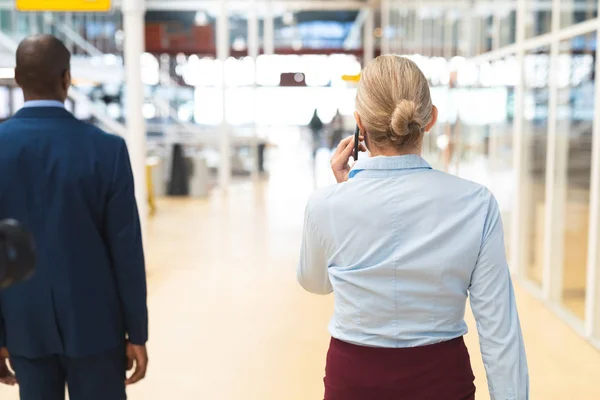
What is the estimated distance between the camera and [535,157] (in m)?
7.82

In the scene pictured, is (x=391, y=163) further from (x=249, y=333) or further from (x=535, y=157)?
(x=535, y=157)

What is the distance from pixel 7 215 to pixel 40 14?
1716 cm

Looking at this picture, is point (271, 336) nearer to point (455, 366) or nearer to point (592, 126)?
point (592, 126)

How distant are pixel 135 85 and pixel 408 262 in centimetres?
682

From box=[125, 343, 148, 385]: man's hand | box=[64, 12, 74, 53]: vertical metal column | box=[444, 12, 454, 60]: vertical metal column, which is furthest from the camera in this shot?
box=[64, 12, 74, 53]: vertical metal column

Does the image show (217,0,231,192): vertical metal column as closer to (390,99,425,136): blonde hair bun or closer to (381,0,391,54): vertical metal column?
Answer: (381,0,391,54): vertical metal column

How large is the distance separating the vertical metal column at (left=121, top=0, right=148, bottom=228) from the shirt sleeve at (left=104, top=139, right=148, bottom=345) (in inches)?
231

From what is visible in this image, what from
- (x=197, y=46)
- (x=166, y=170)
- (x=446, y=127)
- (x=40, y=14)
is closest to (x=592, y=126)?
(x=446, y=127)

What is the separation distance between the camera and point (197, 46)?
31547 mm

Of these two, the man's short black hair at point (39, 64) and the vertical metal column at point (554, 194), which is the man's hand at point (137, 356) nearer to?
the man's short black hair at point (39, 64)

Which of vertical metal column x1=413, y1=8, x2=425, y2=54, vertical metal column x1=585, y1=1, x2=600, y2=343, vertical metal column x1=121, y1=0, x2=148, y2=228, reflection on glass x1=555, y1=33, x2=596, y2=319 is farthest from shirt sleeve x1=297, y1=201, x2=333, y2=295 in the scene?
vertical metal column x1=413, y1=8, x2=425, y2=54

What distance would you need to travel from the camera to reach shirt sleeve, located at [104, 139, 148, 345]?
2223 millimetres

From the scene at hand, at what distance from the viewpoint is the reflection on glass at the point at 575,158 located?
243 inches

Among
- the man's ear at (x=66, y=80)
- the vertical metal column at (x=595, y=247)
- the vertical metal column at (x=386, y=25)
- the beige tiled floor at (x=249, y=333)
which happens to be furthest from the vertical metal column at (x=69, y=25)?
the man's ear at (x=66, y=80)
